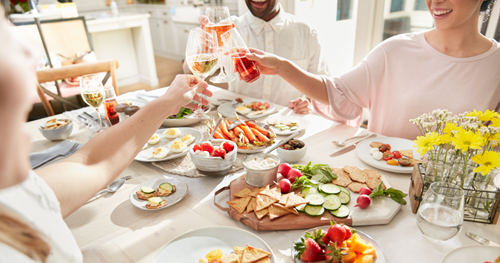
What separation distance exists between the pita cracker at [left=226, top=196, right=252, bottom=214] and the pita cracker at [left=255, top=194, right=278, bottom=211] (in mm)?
40

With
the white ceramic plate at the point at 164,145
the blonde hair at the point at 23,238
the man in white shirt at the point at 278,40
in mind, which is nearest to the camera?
the blonde hair at the point at 23,238

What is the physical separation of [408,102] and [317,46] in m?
1.01

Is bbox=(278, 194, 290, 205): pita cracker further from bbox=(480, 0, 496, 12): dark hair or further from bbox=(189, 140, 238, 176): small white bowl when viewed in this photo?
bbox=(480, 0, 496, 12): dark hair

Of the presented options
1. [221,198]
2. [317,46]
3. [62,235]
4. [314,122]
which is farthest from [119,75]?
[62,235]

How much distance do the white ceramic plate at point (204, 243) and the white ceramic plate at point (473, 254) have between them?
1.51 feet

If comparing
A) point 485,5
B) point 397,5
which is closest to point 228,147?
point 485,5

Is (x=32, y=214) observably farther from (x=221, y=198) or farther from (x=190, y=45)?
(x=190, y=45)

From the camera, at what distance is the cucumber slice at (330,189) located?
3.49 feet

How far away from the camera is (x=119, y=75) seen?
632 cm

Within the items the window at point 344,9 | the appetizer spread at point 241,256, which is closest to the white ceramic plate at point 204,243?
the appetizer spread at point 241,256

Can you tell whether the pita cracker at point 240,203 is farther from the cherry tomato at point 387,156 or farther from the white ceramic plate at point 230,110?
the white ceramic plate at point 230,110

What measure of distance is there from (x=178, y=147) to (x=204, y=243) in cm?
64

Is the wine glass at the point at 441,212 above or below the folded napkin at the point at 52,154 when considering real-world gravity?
above

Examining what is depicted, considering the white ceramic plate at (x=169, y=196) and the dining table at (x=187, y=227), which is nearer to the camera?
the dining table at (x=187, y=227)
